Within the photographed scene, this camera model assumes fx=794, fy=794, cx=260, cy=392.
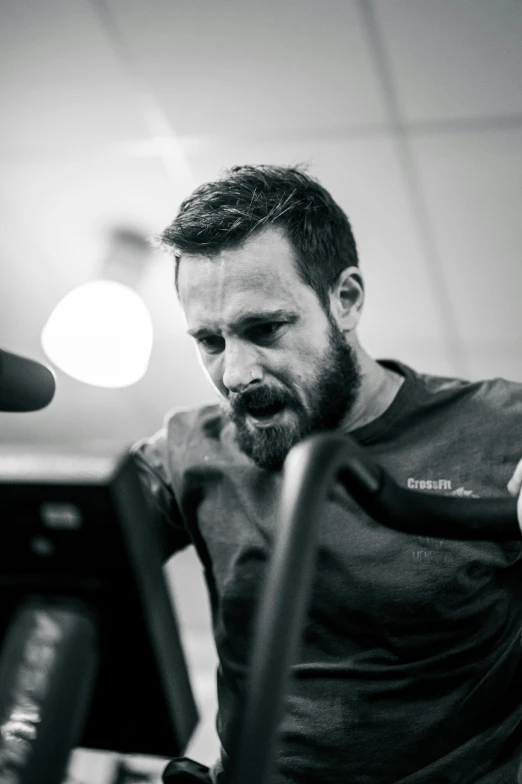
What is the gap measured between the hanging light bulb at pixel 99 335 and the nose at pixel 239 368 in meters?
1.12

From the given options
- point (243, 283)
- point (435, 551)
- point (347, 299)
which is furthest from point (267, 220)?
point (435, 551)

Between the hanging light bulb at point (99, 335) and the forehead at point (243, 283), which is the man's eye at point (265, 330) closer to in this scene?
the forehead at point (243, 283)

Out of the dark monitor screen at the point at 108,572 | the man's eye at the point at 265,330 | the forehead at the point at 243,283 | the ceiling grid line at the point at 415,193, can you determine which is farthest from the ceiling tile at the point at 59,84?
the dark monitor screen at the point at 108,572

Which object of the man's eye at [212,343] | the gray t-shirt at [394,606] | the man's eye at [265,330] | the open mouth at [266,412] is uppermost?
the man's eye at [265,330]

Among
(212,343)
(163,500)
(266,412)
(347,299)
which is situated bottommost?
(163,500)

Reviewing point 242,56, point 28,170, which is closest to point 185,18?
point 242,56

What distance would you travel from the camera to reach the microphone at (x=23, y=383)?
22.5 inches

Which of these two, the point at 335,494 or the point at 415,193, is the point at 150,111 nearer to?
the point at 415,193

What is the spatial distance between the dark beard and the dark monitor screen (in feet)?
2.04

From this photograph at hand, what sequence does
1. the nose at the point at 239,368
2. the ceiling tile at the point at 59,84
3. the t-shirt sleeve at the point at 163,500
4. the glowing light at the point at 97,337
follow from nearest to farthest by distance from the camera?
the nose at the point at 239,368, the t-shirt sleeve at the point at 163,500, the ceiling tile at the point at 59,84, the glowing light at the point at 97,337

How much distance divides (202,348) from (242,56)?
90 cm

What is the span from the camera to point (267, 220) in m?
1.23

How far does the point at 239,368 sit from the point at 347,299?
0.32 m

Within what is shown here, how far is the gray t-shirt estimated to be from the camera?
101 centimetres
